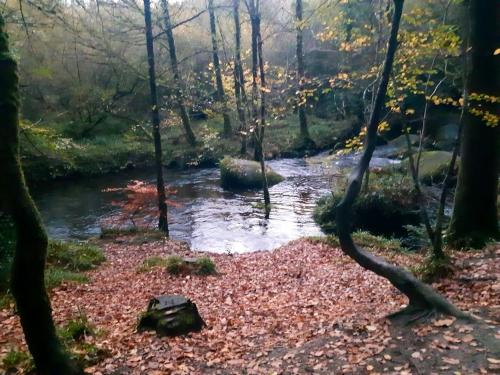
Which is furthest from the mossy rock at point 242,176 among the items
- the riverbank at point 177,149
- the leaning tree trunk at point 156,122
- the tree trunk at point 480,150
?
the tree trunk at point 480,150

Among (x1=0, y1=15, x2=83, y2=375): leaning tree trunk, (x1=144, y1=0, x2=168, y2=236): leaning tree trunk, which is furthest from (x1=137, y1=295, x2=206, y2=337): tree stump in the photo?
(x1=144, y1=0, x2=168, y2=236): leaning tree trunk

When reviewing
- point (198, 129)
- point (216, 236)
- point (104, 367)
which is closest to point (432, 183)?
Answer: point (216, 236)

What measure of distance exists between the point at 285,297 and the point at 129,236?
Result: 7969 millimetres

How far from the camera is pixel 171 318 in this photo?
6.55 meters

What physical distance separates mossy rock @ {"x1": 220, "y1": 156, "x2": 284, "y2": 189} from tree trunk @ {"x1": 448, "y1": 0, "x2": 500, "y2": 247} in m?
13.2

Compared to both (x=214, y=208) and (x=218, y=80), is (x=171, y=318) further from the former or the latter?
(x=218, y=80)

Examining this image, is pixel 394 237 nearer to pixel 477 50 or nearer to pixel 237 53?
pixel 477 50

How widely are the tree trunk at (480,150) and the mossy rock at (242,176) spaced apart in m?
13.2

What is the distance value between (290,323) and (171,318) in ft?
Result: 5.98

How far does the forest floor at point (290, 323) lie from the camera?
4.94m

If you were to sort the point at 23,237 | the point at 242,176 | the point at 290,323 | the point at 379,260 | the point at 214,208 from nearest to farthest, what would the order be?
the point at 23,237, the point at 379,260, the point at 290,323, the point at 214,208, the point at 242,176

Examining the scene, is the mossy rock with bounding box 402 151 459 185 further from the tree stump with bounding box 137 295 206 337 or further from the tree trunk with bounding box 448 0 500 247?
the tree stump with bounding box 137 295 206 337

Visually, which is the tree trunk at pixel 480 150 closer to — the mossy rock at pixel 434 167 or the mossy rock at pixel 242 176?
the mossy rock at pixel 434 167

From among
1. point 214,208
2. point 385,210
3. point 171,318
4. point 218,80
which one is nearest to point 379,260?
point 171,318
